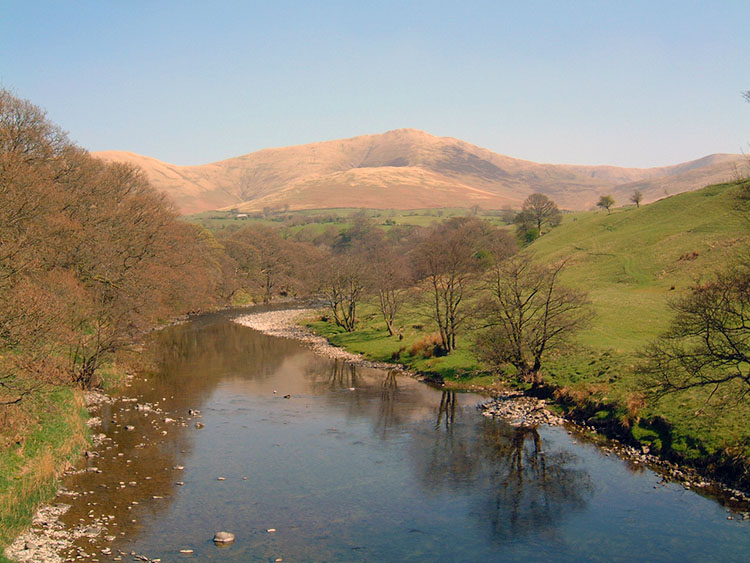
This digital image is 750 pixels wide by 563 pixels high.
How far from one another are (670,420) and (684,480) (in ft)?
14.7

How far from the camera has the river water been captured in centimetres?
1783

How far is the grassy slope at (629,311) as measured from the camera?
26.8 metres

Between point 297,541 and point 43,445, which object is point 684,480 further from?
point 43,445

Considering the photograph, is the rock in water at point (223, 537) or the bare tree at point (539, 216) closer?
the rock in water at point (223, 537)

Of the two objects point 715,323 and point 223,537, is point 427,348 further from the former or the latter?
point 223,537

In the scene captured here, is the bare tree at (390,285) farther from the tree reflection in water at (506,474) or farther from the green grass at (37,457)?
the green grass at (37,457)

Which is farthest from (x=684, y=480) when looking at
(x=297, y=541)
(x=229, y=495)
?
(x=229, y=495)

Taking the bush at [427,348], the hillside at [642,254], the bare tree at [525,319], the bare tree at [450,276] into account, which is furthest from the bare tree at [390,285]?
the bare tree at [525,319]

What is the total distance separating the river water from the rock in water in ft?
0.75

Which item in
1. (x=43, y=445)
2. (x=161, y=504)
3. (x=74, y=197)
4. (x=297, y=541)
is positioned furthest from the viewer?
(x=74, y=197)

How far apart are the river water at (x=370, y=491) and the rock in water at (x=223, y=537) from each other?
230 millimetres

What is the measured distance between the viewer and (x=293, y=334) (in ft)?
221

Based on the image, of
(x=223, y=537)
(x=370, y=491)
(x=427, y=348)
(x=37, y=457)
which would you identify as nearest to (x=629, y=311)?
(x=427, y=348)

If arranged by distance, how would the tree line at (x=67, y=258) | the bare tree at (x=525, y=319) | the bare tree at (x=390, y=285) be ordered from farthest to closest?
the bare tree at (x=390, y=285) → the bare tree at (x=525, y=319) → the tree line at (x=67, y=258)
